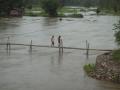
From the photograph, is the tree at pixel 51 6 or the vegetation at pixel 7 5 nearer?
the vegetation at pixel 7 5

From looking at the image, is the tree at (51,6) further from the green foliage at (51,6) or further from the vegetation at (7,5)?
the vegetation at (7,5)

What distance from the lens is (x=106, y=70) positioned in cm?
2016

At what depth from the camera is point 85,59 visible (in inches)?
1061

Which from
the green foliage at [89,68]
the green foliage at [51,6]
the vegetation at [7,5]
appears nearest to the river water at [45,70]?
the green foliage at [89,68]

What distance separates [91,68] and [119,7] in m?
4.51

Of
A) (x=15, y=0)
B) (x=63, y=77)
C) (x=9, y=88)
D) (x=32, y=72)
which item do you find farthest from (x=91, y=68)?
(x=15, y=0)

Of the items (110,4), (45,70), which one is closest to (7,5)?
(110,4)

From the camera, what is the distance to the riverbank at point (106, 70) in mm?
19594

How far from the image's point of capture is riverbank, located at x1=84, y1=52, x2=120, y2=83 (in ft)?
64.3

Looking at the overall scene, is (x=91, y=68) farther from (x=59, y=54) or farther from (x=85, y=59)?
(x=59, y=54)

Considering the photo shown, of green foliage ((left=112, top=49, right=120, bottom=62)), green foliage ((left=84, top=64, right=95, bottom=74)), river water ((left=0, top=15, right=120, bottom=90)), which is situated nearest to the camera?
river water ((left=0, top=15, right=120, bottom=90))

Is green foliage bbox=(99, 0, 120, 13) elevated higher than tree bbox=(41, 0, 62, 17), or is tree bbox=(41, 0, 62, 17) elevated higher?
tree bbox=(41, 0, 62, 17)

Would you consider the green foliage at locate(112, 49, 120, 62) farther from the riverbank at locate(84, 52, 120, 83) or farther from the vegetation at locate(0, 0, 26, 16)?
the vegetation at locate(0, 0, 26, 16)

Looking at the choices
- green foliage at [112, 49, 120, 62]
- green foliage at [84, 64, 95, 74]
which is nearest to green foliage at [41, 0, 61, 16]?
green foliage at [84, 64, 95, 74]
